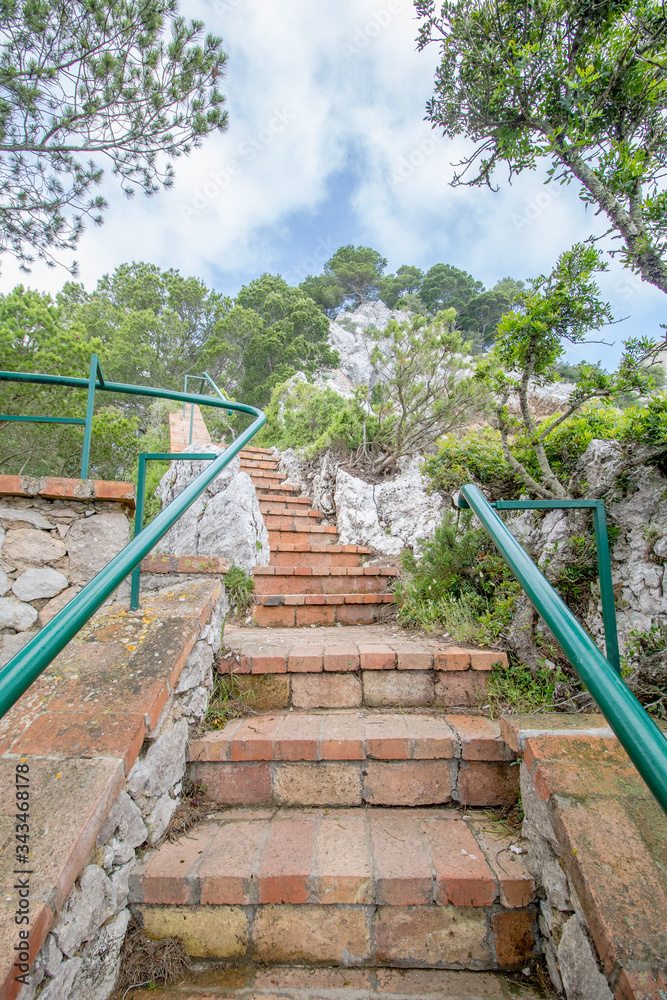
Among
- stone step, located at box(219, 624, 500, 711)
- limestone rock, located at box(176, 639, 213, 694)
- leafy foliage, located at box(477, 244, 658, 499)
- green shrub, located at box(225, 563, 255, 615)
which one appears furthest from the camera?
green shrub, located at box(225, 563, 255, 615)

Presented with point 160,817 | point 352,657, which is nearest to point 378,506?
point 352,657

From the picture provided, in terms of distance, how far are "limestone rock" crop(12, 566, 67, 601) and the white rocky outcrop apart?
43.1 inches

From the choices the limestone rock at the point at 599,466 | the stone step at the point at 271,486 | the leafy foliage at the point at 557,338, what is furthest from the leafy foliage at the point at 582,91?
the stone step at the point at 271,486

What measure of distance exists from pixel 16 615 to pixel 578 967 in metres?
2.13

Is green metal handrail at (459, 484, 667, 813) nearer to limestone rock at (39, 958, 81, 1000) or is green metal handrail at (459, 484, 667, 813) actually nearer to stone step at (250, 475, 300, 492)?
limestone rock at (39, 958, 81, 1000)

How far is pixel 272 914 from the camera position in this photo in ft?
3.69

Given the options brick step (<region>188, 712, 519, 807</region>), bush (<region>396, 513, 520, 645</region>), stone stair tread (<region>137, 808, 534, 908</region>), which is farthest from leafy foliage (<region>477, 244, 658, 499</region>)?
stone stair tread (<region>137, 808, 534, 908</region>)

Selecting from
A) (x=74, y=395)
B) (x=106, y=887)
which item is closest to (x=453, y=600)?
(x=106, y=887)

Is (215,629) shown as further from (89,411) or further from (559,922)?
(559,922)

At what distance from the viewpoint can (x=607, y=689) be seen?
0.74m

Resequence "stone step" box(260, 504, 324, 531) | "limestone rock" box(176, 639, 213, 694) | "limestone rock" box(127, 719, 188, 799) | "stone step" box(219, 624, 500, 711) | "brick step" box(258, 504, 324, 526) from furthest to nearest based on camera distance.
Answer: "brick step" box(258, 504, 324, 526)
"stone step" box(260, 504, 324, 531)
"stone step" box(219, 624, 500, 711)
"limestone rock" box(176, 639, 213, 694)
"limestone rock" box(127, 719, 188, 799)

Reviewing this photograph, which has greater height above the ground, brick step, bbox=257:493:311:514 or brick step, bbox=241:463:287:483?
brick step, bbox=241:463:287:483

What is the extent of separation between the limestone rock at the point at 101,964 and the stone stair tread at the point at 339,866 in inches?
3.3

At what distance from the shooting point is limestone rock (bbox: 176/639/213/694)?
5.11 feet
